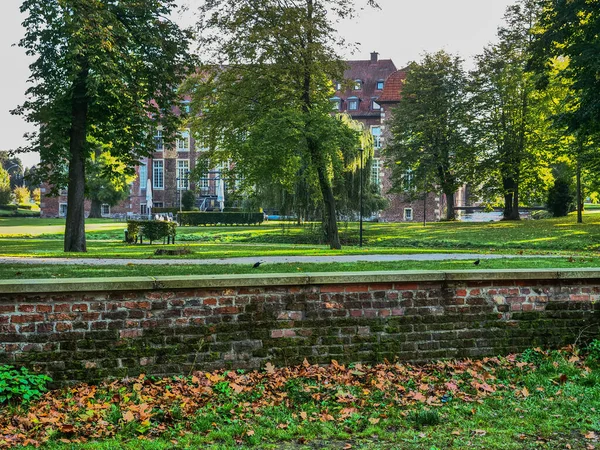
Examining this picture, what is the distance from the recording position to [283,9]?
19562mm

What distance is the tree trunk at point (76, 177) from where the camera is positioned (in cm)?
1870

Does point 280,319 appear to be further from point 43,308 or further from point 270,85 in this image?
point 270,85

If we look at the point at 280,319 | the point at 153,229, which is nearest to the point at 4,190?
the point at 153,229

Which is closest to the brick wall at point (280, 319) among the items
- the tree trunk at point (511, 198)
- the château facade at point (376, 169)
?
the tree trunk at point (511, 198)

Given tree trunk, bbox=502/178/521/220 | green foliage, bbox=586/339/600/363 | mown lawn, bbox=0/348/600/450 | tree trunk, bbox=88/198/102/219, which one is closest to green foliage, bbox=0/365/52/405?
mown lawn, bbox=0/348/600/450

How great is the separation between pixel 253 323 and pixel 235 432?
1800mm

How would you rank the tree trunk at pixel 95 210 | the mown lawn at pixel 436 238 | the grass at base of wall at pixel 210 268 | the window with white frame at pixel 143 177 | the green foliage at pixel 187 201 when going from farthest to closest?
the window with white frame at pixel 143 177
the tree trunk at pixel 95 210
the green foliage at pixel 187 201
the mown lawn at pixel 436 238
the grass at base of wall at pixel 210 268

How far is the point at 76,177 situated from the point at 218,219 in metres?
29.7

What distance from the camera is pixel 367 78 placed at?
72125 millimetres

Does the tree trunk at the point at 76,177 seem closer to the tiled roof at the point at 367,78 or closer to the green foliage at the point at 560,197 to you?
the green foliage at the point at 560,197

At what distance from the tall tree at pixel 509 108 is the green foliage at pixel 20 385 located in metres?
34.4

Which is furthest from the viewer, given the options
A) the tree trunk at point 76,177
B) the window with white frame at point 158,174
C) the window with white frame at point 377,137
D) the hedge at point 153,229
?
the window with white frame at point 158,174

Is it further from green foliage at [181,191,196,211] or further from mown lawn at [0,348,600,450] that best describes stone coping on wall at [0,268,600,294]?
green foliage at [181,191,196,211]

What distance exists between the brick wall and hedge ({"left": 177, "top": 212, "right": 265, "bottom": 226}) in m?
40.8
